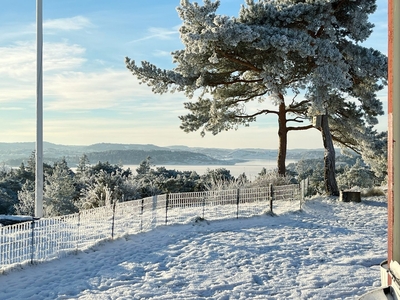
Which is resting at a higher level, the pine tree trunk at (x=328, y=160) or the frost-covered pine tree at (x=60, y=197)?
the pine tree trunk at (x=328, y=160)

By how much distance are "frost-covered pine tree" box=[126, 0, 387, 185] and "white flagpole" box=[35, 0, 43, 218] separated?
4590 mm

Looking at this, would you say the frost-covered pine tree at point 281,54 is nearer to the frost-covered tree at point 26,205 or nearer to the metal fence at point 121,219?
the metal fence at point 121,219

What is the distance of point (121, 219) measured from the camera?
11.4 metres

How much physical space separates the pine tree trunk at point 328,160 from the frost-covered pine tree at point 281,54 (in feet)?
0.65

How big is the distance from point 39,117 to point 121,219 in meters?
5.19

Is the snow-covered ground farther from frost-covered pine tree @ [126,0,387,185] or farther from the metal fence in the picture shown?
frost-covered pine tree @ [126,0,387,185]

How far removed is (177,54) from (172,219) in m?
8.35

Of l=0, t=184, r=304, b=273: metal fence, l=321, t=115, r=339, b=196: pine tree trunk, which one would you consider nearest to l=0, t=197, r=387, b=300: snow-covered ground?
l=0, t=184, r=304, b=273: metal fence

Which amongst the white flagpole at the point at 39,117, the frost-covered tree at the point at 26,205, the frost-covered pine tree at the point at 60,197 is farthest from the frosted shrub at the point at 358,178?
the white flagpole at the point at 39,117

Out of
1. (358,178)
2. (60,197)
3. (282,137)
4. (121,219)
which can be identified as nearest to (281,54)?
(282,137)

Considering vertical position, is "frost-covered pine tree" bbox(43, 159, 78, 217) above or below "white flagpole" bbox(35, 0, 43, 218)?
below

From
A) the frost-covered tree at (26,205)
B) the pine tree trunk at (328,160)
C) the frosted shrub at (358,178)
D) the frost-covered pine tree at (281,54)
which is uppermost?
the frost-covered pine tree at (281,54)

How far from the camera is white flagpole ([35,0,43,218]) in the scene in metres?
13.8

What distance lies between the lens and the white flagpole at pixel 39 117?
13797 mm
